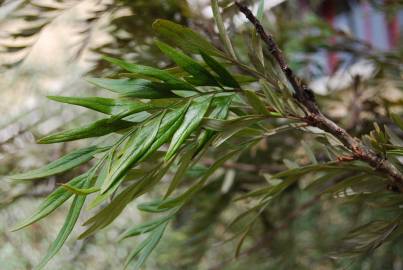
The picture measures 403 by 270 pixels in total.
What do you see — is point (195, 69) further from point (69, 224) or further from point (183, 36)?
point (69, 224)

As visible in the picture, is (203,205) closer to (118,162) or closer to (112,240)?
(112,240)

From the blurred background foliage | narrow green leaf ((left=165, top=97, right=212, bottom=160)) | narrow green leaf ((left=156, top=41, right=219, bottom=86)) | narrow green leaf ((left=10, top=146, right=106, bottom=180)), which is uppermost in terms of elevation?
narrow green leaf ((left=156, top=41, right=219, bottom=86))

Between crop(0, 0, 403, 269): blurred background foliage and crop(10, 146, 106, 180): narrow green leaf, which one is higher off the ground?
crop(10, 146, 106, 180): narrow green leaf

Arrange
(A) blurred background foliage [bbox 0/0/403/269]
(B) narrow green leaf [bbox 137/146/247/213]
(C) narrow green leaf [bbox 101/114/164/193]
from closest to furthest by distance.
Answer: (C) narrow green leaf [bbox 101/114/164/193] → (B) narrow green leaf [bbox 137/146/247/213] → (A) blurred background foliage [bbox 0/0/403/269]

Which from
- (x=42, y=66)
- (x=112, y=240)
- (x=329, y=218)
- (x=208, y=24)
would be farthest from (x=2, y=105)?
(x=329, y=218)

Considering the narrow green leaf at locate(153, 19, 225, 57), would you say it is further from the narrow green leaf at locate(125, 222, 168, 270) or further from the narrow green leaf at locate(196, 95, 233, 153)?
the narrow green leaf at locate(125, 222, 168, 270)

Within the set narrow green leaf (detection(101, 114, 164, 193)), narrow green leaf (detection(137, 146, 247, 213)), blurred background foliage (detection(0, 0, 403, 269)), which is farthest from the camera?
blurred background foliage (detection(0, 0, 403, 269))

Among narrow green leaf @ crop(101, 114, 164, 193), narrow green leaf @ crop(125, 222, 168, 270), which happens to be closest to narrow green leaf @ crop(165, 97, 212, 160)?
narrow green leaf @ crop(101, 114, 164, 193)
